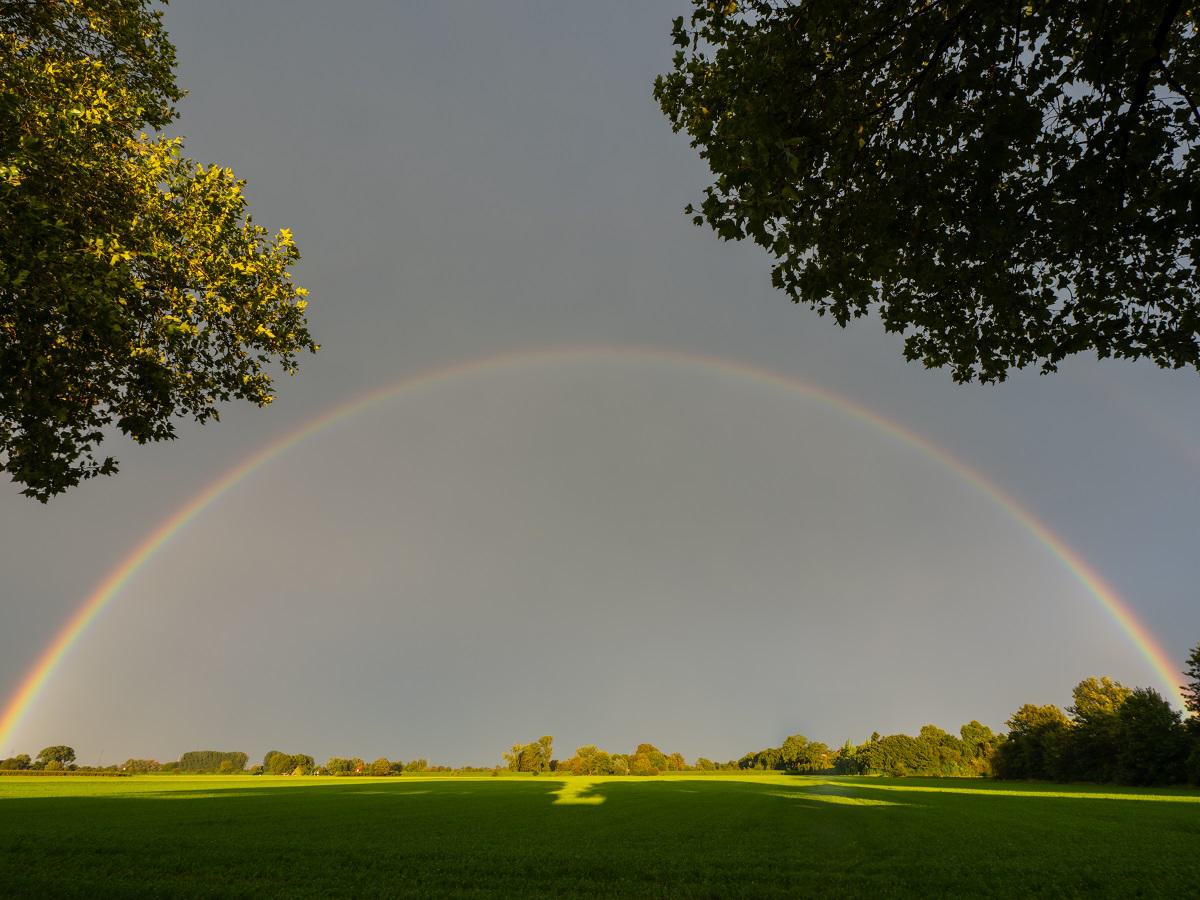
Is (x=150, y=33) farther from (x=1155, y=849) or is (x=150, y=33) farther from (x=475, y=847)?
(x=1155, y=849)

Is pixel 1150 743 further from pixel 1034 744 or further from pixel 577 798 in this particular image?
pixel 577 798

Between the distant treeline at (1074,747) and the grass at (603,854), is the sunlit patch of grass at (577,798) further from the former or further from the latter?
the distant treeline at (1074,747)

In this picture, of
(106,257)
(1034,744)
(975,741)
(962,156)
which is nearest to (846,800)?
(962,156)

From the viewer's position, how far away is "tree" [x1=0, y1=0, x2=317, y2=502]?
10.4 m

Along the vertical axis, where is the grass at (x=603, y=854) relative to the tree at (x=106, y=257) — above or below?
below

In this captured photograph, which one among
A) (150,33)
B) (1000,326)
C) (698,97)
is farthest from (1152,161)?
(150,33)

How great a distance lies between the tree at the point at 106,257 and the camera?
1044cm

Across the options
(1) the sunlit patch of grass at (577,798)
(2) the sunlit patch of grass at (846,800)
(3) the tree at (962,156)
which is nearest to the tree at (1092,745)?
(2) the sunlit patch of grass at (846,800)

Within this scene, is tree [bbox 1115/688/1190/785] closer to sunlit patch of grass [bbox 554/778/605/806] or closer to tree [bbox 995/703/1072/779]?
tree [bbox 995/703/1072/779]

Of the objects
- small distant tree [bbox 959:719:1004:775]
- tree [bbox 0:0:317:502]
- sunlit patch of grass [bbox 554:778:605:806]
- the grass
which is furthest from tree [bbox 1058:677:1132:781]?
tree [bbox 0:0:317:502]

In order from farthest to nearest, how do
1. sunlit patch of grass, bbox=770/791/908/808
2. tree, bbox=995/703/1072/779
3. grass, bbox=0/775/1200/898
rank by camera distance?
1. tree, bbox=995/703/1072/779
2. sunlit patch of grass, bbox=770/791/908/808
3. grass, bbox=0/775/1200/898

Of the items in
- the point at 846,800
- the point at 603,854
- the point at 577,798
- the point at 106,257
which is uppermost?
the point at 106,257

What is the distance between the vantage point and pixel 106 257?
37.6ft

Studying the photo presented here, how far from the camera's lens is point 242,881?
1409 centimetres
